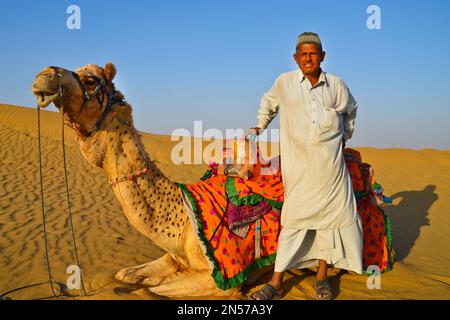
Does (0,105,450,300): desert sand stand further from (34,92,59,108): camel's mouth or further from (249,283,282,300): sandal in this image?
(34,92,59,108): camel's mouth

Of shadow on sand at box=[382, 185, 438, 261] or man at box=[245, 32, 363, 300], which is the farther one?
shadow on sand at box=[382, 185, 438, 261]

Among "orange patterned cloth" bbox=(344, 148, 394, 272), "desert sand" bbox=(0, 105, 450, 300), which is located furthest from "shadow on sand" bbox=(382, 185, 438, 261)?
"orange patterned cloth" bbox=(344, 148, 394, 272)

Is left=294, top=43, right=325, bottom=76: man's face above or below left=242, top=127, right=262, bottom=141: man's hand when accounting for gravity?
above

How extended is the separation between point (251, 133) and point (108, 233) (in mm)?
3845

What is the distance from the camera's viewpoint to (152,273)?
3877 mm

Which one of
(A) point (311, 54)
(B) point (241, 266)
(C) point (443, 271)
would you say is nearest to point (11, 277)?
(B) point (241, 266)

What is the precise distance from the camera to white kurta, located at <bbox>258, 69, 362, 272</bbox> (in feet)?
11.0

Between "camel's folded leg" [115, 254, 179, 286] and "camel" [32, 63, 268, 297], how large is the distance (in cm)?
1

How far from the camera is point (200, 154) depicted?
2131cm

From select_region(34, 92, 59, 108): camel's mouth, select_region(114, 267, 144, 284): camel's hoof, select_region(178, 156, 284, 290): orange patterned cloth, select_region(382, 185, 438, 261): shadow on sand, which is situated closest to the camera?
select_region(34, 92, 59, 108): camel's mouth

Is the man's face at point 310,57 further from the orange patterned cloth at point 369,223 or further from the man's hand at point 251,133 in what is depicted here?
the orange patterned cloth at point 369,223

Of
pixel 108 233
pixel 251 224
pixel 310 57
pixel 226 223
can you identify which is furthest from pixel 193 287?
pixel 108 233

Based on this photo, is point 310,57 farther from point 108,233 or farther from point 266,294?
point 108,233

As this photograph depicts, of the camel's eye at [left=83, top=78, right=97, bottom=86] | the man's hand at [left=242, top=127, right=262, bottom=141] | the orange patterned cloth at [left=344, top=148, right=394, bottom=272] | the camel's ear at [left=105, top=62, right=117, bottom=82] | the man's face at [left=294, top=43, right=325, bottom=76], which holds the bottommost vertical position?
the orange patterned cloth at [left=344, top=148, right=394, bottom=272]
